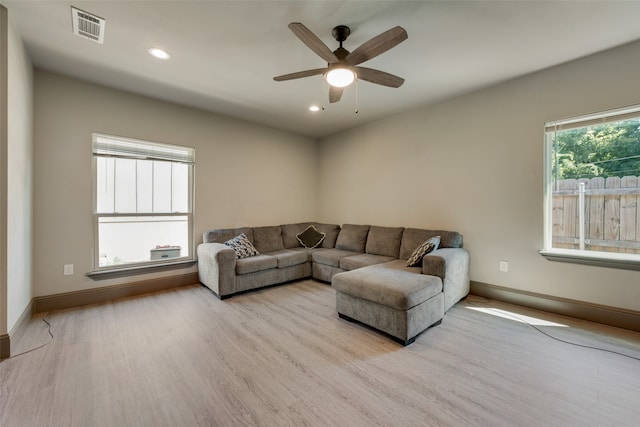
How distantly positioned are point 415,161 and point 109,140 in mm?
4299

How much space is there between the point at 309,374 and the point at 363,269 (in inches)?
52.4

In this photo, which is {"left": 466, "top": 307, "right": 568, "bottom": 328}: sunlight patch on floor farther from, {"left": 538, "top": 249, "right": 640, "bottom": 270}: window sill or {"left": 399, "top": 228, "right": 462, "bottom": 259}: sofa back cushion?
{"left": 399, "top": 228, "right": 462, "bottom": 259}: sofa back cushion

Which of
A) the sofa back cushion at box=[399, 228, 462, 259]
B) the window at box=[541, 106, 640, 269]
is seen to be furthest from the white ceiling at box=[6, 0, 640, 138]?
the sofa back cushion at box=[399, 228, 462, 259]

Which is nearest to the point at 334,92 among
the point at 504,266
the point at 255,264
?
the point at 255,264

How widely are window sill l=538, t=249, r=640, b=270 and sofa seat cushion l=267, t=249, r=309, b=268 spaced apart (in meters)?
3.09

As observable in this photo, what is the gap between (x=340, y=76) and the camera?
2217 mm

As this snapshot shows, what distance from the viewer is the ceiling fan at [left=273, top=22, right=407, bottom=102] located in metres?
1.77

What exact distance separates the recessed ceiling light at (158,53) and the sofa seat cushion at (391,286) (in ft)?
9.46

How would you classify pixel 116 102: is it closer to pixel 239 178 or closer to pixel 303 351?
pixel 239 178

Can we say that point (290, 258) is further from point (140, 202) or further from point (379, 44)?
point (379, 44)

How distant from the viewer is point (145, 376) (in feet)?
5.95

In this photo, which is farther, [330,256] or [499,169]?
[330,256]

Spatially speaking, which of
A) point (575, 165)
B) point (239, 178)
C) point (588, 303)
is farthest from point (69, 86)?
point (588, 303)

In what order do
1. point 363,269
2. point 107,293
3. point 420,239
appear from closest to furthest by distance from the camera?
point 363,269
point 107,293
point 420,239
